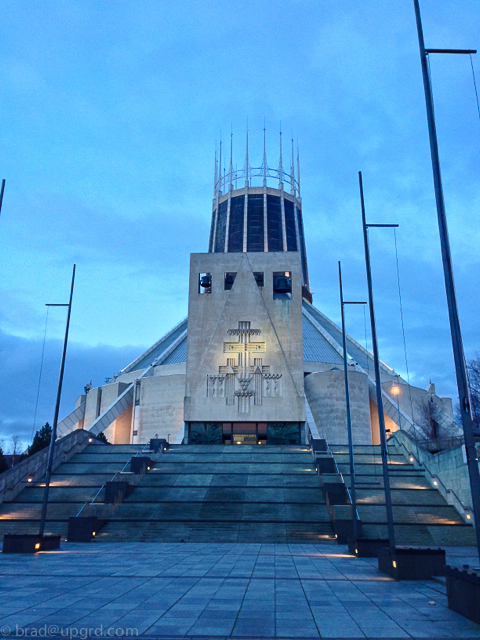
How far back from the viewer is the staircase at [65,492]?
19469 millimetres

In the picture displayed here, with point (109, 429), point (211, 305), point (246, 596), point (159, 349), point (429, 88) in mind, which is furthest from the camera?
point (159, 349)

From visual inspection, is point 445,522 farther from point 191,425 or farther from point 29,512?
point 191,425

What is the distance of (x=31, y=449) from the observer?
3092cm

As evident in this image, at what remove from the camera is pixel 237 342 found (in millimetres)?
36406

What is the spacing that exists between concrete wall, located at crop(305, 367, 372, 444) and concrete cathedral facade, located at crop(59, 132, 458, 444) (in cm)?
7

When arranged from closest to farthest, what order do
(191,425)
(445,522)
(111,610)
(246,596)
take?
(111,610)
(246,596)
(445,522)
(191,425)

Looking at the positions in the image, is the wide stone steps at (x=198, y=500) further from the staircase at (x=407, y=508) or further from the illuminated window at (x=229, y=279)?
the illuminated window at (x=229, y=279)

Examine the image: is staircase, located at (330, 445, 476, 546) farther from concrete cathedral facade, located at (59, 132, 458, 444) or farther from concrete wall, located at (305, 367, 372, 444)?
concrete wall, located at (305, 367, 372, 444)

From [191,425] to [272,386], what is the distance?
595cm

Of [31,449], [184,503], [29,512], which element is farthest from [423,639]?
[31,449]

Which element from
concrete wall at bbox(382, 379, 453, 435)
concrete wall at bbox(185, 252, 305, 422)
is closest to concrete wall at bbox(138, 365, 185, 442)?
concrete wall at bbox(185, 252, 305, 422)

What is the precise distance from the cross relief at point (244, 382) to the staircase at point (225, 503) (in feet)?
23.2

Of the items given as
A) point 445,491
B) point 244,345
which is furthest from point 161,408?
point 445,491

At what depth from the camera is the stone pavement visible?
625 centimetres
